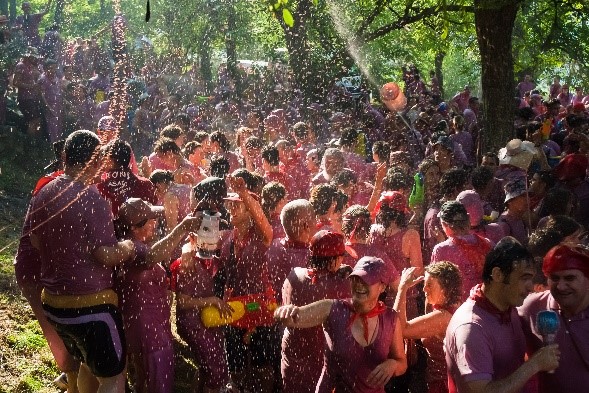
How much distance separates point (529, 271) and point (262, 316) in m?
2.42

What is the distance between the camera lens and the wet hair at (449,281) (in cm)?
427

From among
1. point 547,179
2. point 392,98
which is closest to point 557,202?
point 547,179

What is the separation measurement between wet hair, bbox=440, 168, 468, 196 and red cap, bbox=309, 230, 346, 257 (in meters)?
2.07

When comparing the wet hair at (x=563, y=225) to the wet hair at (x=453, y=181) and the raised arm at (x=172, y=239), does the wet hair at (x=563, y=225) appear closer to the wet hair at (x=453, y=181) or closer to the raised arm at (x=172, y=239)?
the wet hair at (x=453, y=181)

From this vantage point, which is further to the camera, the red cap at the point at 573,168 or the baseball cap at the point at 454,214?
the red cap at the point at 573,168

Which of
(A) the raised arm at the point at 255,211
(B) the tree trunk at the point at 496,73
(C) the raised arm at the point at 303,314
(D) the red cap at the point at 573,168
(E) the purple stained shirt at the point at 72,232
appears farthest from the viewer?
(B) the tree trunk at the point at 496,73

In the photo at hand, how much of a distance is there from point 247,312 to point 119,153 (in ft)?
5.22

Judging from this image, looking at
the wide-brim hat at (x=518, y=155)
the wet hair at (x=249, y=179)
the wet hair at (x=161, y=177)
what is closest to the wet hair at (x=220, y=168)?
the wet hair at (x=161, y=177)

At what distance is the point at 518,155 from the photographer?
7254 mm

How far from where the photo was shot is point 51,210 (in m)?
4.30

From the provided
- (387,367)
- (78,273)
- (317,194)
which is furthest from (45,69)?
(387,367)

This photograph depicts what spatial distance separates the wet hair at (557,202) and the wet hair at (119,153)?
11.4ft

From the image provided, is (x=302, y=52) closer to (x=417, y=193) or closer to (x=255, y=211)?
(x=417, y=193)

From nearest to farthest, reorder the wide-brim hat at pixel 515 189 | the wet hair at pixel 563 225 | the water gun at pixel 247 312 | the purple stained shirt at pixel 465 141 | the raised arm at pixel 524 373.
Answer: the raised arm at pixel 524 373 < the wet hair at pixel 563 225 < the water gun at pixel 247 312 < the wide-brim hat at pixel 515 189 < the purple stained shirt at pixel 465 141
